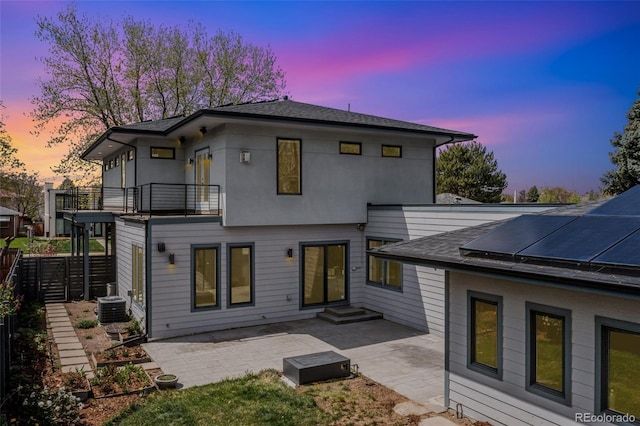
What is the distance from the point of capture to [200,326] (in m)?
11.3

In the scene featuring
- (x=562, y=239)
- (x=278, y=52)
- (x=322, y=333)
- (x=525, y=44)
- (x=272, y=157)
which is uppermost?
(x=278, y=52)

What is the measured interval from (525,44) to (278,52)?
14118 millimetres

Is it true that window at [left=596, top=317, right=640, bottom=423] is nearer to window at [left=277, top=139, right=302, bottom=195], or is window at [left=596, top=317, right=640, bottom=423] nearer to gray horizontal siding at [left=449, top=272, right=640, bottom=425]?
gray horizontal siding at [left=449, top=272, right=640, bottom=425]

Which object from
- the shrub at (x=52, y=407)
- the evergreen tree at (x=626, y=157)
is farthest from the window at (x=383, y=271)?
the evergreen tree at (x=626, y=157)

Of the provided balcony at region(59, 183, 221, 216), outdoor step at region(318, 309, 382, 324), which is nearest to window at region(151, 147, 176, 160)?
balcony at region(59, 183, 221, 216)

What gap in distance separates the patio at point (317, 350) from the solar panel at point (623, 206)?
3622mm

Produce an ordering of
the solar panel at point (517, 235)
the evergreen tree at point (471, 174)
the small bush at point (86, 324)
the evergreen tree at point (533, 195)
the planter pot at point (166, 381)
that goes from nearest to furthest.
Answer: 1. the solar panel at point (517, 235)
2. the planter pot at point (166, 381)
3. the small bush at point (86, 324)
4. the evergreen tree at point (471, 174)
5. the evergreen tree at point (533, 195)

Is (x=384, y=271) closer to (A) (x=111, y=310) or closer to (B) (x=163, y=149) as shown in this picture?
(A) (x=111, y=310)

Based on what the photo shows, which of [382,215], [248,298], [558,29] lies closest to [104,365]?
[248,298]

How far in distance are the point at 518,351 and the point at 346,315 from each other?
6.91 metres

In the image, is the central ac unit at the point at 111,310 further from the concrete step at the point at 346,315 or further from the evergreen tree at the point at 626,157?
the evergreen tree at the point at 626,157

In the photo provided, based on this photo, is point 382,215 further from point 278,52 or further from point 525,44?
point 278,52

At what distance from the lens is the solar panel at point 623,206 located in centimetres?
586

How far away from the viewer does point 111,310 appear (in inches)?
484
